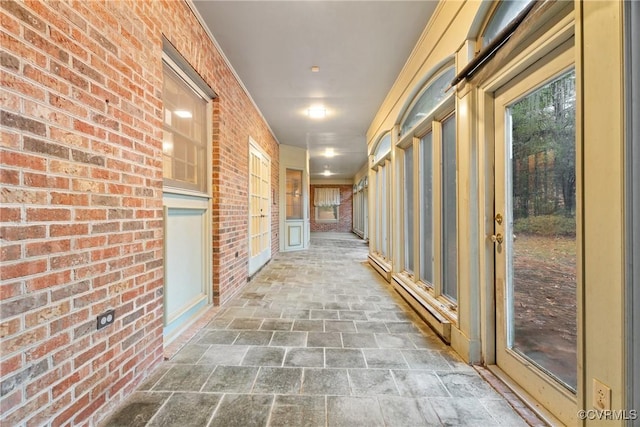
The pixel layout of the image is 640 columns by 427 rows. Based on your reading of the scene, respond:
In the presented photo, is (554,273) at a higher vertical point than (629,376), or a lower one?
higher

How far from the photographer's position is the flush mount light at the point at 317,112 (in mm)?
4809

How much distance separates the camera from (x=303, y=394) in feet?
5.44

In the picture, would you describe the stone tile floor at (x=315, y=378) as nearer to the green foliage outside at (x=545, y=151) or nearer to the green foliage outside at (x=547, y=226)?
the green foliage outside at (x=547, y=226)

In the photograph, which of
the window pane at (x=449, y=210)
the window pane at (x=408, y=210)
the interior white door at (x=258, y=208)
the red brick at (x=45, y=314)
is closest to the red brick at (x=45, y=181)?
the red brick at (x=45, y=314)

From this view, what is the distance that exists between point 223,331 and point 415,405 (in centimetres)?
175

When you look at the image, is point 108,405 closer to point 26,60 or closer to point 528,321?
point 26,60

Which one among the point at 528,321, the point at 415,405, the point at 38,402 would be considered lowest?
the point at 415,405

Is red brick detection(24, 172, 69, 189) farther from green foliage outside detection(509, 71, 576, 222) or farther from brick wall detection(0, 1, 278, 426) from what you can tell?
green foliage outside detection(509, 71, 576, 222)

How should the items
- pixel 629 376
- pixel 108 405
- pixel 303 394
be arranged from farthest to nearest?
pixel 303 394
pixel 108 405
pixel 629 376

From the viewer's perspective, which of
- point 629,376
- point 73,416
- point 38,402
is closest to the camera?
point 629,376

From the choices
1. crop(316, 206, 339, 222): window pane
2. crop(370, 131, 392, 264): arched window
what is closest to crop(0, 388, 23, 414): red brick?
crop(370, 131, 392, 264): arched window

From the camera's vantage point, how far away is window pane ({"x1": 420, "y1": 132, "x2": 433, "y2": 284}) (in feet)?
10.6

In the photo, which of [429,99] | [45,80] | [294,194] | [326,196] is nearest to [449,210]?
[429,99]

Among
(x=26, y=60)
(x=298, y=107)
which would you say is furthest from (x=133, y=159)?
(x=298, y=107)
